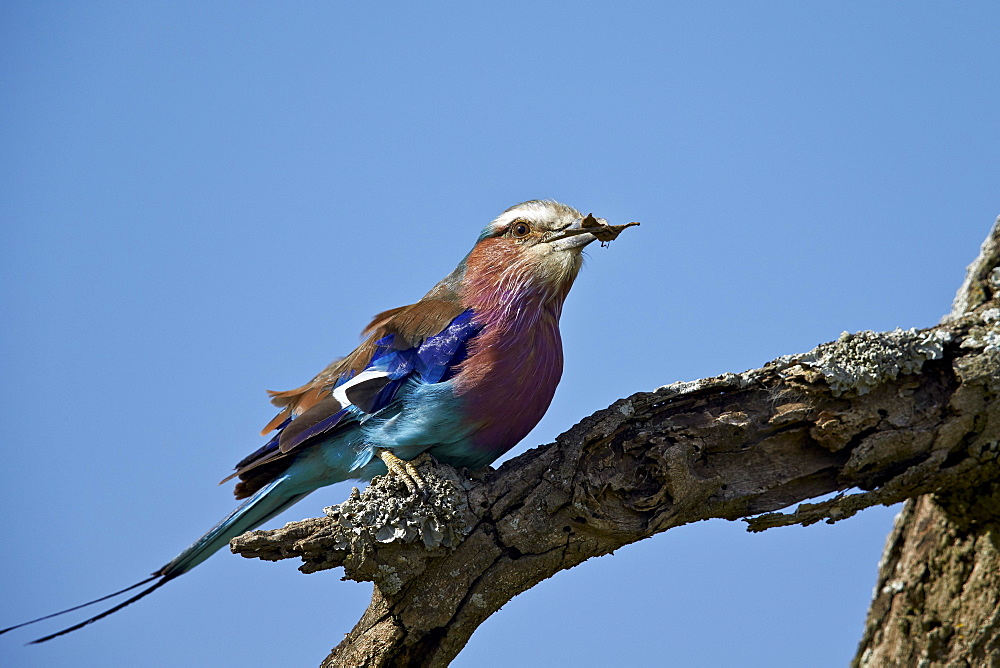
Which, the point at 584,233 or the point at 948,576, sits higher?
the point at 584,233

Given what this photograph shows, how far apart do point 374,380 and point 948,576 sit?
2427 mm

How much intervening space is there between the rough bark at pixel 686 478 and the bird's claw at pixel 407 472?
0.04 meters

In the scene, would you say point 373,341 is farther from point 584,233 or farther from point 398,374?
point 584,233

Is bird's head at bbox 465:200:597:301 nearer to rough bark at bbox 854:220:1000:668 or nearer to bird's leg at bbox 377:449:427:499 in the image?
bird's leg at bbox 377:449:427:499

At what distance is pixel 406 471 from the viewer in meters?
3.56

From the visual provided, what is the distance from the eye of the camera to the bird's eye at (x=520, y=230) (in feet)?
13.8

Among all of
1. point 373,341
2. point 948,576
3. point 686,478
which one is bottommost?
point 948,576

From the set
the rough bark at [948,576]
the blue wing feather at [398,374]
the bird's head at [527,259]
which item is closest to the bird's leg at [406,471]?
the blue wing feather at [398,374]

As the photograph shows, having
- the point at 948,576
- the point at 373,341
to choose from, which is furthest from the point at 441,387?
the point at 948,576

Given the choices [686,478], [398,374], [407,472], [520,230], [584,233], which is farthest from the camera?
[520,230]

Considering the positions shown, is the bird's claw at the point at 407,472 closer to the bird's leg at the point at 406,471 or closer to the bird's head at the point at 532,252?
the bird's leg at the point at 406,471

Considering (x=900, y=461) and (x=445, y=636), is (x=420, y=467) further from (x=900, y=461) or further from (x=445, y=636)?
(x=900, y=461)

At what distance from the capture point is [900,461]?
3377mm

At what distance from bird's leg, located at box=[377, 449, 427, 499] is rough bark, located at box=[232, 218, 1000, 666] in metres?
0.05
